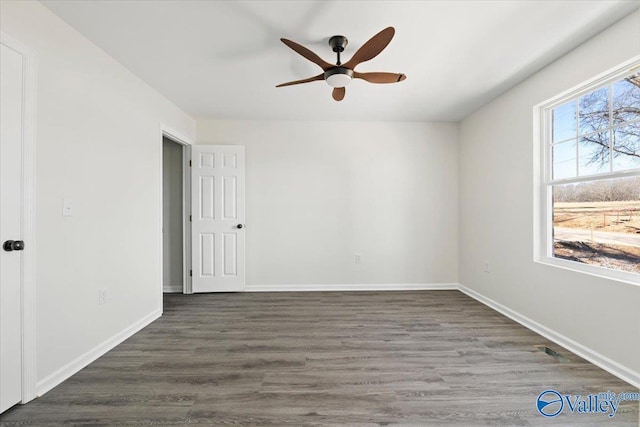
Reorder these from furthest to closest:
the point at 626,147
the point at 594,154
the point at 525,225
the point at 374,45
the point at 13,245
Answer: the point at 525,225 → the point at 594,154 → the point at 626,147 → the point at 374,45 → the point at 13,245

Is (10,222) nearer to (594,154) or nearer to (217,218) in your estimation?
(217,218)

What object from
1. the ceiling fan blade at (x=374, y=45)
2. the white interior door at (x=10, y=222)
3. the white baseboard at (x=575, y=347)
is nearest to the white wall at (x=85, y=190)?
the white interior door at (x=10, y=222)

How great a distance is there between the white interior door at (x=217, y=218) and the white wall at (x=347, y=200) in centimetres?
17

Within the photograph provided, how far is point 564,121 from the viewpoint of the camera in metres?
2.45

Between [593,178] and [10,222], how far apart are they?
4.02 metres

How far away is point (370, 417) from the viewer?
4.90ft

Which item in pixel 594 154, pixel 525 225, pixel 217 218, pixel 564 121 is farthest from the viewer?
pixel 217 218

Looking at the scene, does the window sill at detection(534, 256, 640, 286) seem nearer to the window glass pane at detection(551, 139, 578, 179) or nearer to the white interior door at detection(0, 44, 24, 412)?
the window glass pane at detection(551, 139, 578, 179)

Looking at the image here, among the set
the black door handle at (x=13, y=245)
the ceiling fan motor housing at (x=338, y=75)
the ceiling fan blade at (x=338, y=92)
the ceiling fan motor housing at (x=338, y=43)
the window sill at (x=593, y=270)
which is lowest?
the window sill at (x=593, y=270)

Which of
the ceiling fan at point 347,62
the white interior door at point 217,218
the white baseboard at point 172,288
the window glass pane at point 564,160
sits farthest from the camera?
the white baseboard at point 172,288

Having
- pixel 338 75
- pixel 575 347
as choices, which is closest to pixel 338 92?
pixel 338 75

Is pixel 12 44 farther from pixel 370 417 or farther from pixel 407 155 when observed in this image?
pixel 407 155

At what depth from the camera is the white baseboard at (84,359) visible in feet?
5.66

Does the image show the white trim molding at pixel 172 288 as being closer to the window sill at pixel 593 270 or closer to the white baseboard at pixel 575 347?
the white baseboard at pixel 575 347
